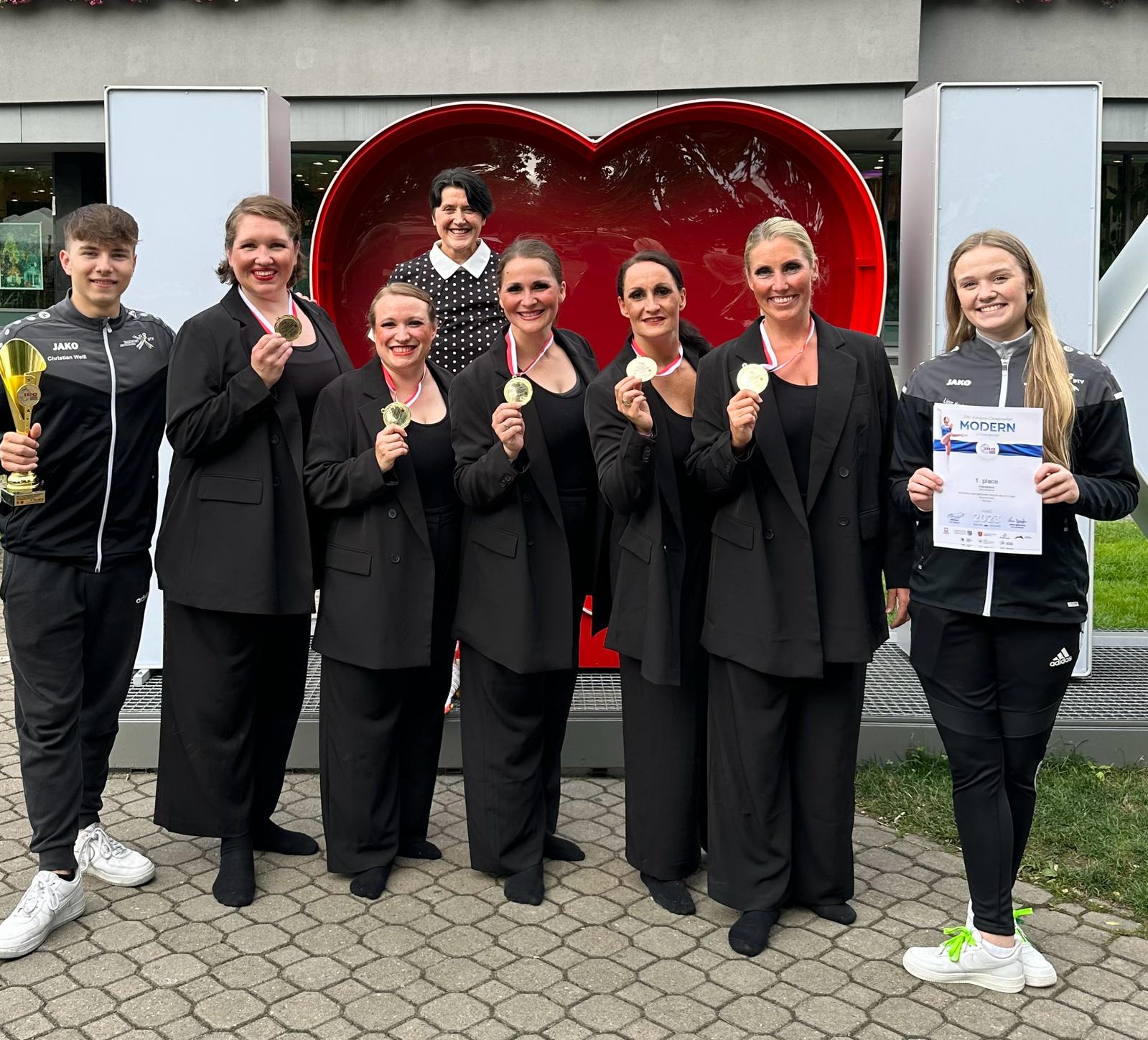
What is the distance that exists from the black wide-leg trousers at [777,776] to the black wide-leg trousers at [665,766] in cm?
10

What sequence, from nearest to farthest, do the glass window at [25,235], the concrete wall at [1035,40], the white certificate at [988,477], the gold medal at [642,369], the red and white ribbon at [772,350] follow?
1. the white certificate at [988,477]
2. the gold medal at [642,369]
3. the red and white ribbon at [772,350]
4. the concrete wall at [1035,40]
5. the glass window at [25,235]

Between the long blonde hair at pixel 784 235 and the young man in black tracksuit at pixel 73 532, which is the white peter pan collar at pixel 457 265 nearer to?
the young man in black tracksuit at pixel 73 532

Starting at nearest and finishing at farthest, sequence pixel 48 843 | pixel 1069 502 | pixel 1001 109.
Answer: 1. pixel 1069 502
2. pixel 48 843
3. pixel 1001 109

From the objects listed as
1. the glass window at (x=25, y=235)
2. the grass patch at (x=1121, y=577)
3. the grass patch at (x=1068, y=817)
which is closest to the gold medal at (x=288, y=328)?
the grass patch at (x=1068, y=817)

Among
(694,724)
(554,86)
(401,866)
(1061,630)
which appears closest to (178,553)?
(401,866)

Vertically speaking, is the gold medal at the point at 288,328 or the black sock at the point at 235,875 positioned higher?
the gold medal at the point at 288,328

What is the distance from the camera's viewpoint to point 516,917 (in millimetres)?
3814

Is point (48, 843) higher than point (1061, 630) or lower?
lower

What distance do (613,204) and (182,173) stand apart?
6.27 ft

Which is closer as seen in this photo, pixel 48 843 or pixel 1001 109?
pixel 48 843

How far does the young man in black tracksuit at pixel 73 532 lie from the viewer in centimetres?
363

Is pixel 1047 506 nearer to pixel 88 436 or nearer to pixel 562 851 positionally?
pixel 562 851

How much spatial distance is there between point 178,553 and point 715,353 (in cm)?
177

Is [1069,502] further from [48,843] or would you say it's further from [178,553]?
[48,843]
